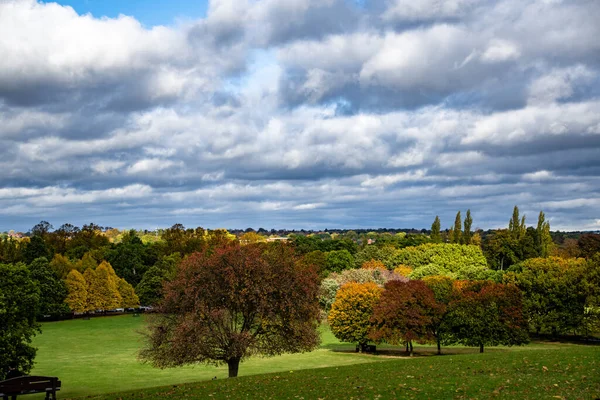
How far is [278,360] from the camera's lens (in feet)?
208

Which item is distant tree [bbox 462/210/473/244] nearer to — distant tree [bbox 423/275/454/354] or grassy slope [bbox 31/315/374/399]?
grassy slope [bbox 31/315/374/399]

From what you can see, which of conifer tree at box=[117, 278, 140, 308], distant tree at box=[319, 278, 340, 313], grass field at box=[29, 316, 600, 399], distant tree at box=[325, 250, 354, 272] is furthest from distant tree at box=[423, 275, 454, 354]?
conifer tree at box=[117, 278, 140, 308]

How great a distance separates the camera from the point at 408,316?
66.2 m

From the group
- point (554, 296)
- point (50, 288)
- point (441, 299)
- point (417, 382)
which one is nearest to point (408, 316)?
point (441, 299)

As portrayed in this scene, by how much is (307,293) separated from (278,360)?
26.3 metres

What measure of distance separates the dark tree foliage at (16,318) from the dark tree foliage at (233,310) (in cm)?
861

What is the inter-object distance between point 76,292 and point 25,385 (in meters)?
92.4

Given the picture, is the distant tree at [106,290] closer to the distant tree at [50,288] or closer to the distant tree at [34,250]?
the distant tree at [50,288]

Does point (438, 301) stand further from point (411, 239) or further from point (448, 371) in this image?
point (411, 239)

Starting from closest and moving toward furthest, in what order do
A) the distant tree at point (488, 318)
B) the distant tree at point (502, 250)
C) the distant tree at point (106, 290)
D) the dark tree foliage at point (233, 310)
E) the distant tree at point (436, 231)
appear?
1. the dark tree foliage at point (233, 310)
2. the distant tree at point (488, 318)
3. the distant tree at point (106, 290)
4. the distant tree at point (502, 250)
5. the distant tree at point (436, 231)

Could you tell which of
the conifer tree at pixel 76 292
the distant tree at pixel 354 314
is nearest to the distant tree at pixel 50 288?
the conifer tree at pixel 76 292

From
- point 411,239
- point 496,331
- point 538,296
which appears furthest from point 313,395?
point 411,239

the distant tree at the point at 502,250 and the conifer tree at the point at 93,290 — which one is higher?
the distant tree at the point at 502,250

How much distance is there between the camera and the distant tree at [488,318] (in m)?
63.5
